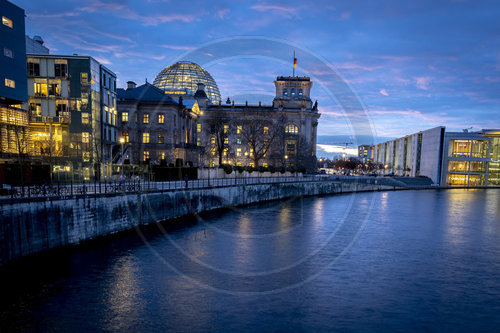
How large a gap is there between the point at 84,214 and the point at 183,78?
11493cm

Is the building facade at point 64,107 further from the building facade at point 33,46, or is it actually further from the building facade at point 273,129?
the building facade at point 273,129

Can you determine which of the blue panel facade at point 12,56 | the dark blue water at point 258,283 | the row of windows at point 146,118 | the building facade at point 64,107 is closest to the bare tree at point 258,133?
the row of windows at point 146,118

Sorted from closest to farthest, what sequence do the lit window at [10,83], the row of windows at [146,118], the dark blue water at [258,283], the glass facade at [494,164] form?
the dark blue water at [258,283] < the lit window at [10,83] < the row of windows at [146,118] < the glass facade at [494,164]

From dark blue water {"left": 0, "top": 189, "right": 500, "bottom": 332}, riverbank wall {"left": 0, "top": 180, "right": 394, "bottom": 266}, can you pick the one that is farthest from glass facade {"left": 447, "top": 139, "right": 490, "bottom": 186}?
riverbank wall {"left": 0, "top": 180, "right": 394, "bottom": 266}

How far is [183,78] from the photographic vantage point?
431 feet

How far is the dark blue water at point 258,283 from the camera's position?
50.4 feet

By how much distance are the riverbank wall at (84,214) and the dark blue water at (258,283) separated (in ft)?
3.67

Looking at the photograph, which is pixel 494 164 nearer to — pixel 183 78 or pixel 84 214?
pixel 183 78

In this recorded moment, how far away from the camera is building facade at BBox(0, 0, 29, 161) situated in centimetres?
3631

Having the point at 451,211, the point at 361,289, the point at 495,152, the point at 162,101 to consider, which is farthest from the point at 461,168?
the point at 361,289

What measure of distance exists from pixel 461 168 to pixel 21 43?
376ft

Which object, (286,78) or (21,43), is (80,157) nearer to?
(21,43)

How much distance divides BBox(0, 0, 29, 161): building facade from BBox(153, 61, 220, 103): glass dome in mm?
90705

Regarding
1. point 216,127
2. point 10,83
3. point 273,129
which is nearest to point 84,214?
point 10,83
